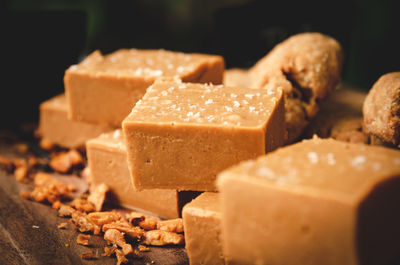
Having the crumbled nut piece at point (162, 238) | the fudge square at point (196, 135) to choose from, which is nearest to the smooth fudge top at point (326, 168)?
the fudge square at point (196, 135)

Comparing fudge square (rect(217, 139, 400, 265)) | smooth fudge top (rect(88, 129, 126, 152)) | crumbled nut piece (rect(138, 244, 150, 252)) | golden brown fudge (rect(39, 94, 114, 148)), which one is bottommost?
crumbled nut piece (rect(138, 244, 150, 252))

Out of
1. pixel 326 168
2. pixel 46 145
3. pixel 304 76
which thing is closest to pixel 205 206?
pixel 326 168

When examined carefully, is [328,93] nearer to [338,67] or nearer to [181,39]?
[338,67]

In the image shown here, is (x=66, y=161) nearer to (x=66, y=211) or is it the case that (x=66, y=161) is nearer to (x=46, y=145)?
(x=46, y=145)

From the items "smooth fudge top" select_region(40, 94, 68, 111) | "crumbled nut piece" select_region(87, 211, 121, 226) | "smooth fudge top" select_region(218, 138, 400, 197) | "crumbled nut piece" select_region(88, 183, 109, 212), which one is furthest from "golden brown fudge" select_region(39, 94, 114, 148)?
"smooth fudge top" select_region(218, 138, 400, 197)

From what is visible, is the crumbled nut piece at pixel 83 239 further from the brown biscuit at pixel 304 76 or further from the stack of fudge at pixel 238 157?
the brown biscuit at pixel 304 76

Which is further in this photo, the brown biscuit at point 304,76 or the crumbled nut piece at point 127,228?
the brown biscuit at point 304,76

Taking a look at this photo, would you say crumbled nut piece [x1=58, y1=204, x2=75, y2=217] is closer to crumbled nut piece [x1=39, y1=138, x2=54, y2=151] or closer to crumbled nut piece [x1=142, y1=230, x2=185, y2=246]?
crumbled nut piece [x1=142, y1=230, x2=185, y2=246]
